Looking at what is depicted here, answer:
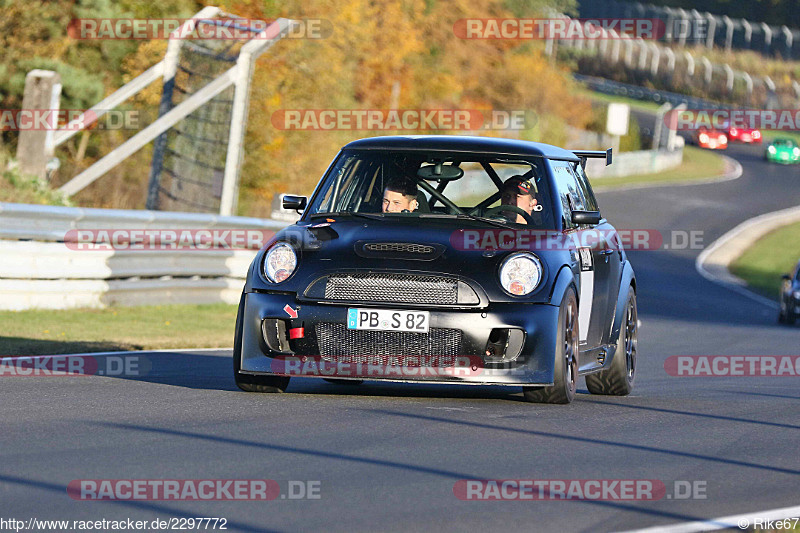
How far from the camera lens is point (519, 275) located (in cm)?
833

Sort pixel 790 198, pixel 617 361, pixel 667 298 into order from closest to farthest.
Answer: pixel 617 361
pixel 667 298
pixel 790 198

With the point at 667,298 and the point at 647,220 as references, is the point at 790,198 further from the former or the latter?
the point at 667,298

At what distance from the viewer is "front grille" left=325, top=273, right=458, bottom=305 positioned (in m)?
8.23

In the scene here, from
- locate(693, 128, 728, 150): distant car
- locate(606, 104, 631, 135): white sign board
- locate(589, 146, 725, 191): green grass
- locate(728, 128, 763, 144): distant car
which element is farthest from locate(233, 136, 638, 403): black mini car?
locate(728, 128, 763, 144): distant car

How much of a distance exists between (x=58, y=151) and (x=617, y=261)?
95.2ft

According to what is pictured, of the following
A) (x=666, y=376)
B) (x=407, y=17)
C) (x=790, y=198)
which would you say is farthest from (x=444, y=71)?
(x=666, y=376)

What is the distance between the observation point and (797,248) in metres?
47.9

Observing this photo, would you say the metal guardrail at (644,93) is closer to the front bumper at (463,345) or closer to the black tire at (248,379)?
the black tire at (248,379)

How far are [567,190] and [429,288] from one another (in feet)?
6.23

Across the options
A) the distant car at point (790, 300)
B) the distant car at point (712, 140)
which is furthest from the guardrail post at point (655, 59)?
the distant car at point (790, 300)

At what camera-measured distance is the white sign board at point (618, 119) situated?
8000 centimetres

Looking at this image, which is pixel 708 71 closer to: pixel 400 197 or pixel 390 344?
pixel 400 197

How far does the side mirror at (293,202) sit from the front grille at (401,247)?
1.09m

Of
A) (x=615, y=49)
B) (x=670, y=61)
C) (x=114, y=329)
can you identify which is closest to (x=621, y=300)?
(x=114, y=329)
